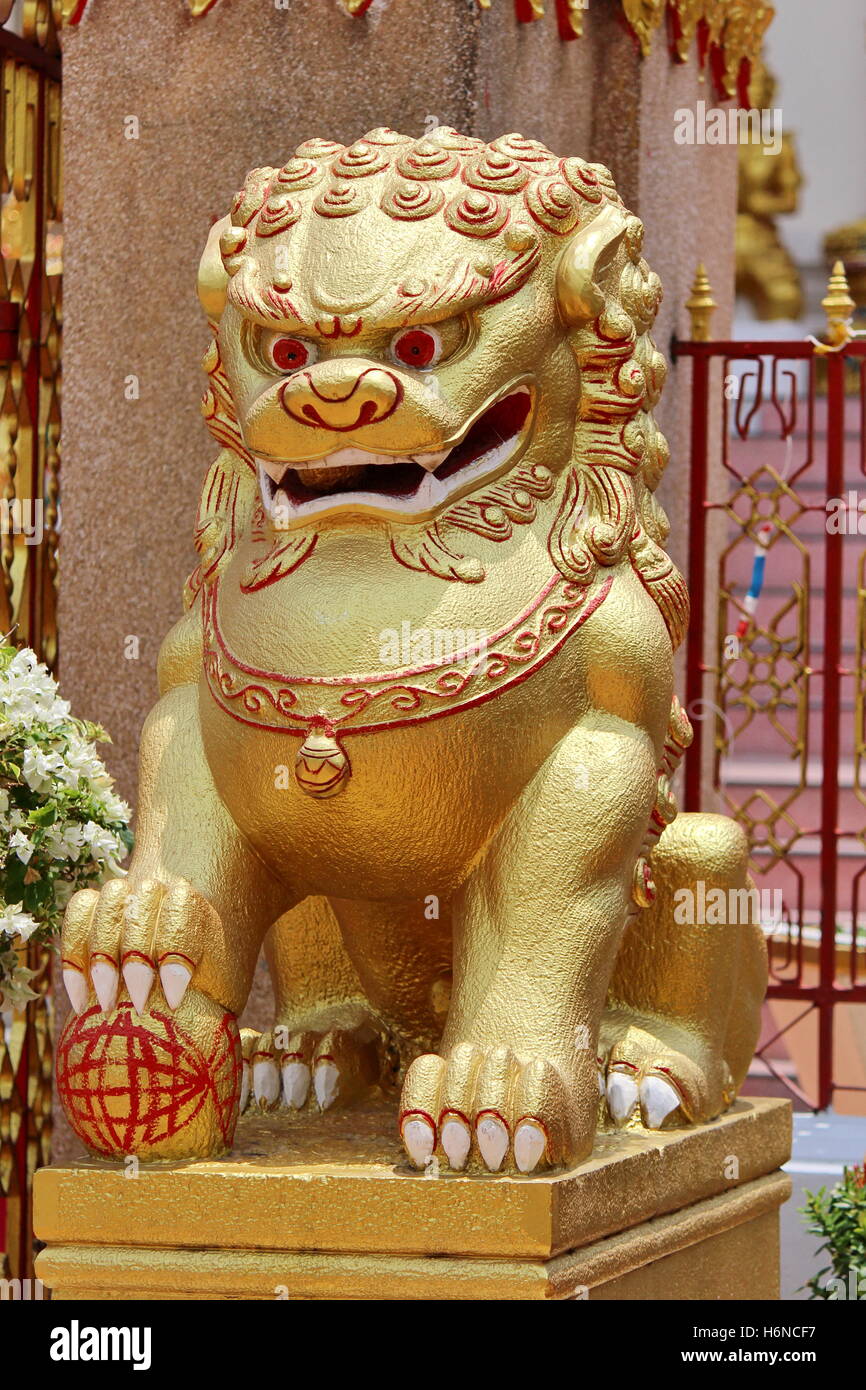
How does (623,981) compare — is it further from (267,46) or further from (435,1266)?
(267,46)

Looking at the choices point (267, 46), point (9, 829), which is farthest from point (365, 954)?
point (267, 46)

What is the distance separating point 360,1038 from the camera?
3.27m

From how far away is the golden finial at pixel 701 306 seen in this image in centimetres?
499

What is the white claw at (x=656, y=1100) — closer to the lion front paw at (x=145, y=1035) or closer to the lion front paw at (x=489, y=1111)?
the lion front paw at (x=489, y=1111)

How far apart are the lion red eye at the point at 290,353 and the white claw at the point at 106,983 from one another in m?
0.87

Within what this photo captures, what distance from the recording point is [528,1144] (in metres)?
2.66

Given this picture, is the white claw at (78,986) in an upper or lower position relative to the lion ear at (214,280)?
lower

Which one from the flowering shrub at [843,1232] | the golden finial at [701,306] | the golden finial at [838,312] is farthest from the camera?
the golden finial at [838,312]

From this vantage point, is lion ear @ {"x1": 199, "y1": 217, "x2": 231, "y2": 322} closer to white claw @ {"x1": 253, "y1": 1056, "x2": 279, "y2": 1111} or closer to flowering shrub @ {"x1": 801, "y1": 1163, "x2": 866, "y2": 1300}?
white claw @ {"x1": 253, "y1": 1056, "x2": 279, "y2": 1111}

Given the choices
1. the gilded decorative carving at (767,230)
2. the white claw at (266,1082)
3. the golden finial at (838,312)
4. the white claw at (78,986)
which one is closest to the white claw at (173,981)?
the white claw at (78,986)

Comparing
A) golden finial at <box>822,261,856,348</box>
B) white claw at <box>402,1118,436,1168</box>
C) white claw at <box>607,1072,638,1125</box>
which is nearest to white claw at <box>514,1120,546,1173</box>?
white claw at <box>402,1118,436,1168</box>

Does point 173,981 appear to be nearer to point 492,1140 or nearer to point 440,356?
point 492,1140

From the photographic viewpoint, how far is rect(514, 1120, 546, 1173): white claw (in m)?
2.65

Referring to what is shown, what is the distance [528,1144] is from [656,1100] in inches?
18.2
